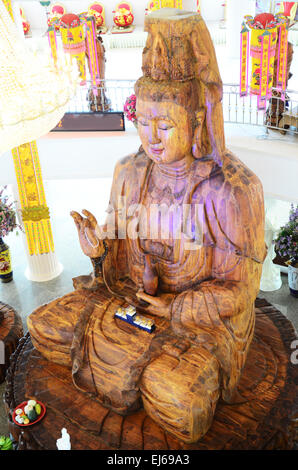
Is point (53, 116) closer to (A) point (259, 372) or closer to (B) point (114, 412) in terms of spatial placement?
(B) point (114, 412)

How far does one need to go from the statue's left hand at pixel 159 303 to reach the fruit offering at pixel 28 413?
112 cm

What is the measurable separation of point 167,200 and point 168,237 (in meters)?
0.28

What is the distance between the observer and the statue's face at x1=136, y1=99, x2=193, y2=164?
3.37 meters

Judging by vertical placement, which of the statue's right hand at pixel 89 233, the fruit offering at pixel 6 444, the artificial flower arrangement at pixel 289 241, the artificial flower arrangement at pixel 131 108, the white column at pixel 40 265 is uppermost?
the artificial flower arrangement at pixel 131 108

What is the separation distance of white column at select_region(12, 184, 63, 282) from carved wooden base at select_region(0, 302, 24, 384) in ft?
4.91

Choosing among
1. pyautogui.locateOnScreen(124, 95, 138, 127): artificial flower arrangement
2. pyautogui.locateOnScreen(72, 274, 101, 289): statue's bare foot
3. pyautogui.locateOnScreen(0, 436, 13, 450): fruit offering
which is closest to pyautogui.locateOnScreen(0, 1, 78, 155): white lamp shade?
pyautogui.locateOnScreen(72, 274, 101, 289): statue's bare foot

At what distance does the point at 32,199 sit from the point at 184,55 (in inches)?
161

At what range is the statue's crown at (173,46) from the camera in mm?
3188

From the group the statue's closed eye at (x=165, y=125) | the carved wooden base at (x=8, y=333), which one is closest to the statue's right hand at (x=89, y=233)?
the statue's closed eye at (x=165, y=125)

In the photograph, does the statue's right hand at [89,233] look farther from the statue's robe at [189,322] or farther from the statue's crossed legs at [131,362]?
the statue's crossed legs at [131,362]

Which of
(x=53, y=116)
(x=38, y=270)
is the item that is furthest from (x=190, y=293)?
(x=38, y=270)

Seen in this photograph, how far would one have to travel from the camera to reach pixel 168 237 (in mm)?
3930

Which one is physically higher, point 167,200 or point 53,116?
point 53,116

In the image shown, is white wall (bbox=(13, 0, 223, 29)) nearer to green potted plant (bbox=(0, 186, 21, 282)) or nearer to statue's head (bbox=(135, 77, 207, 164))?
green potted plant (bbox=(0, 186, 21, 282))
